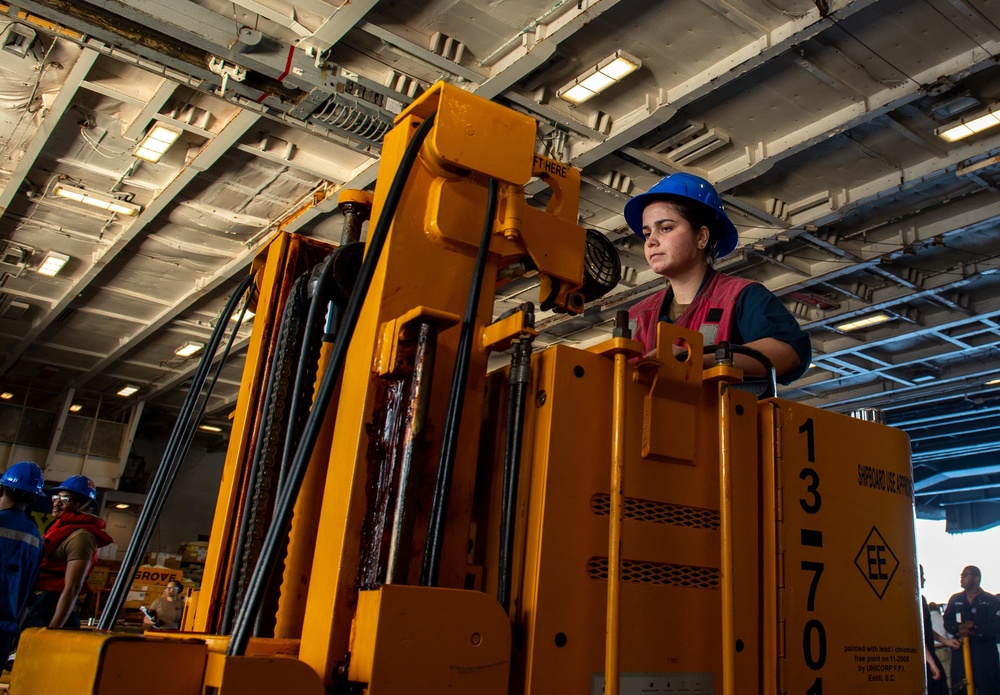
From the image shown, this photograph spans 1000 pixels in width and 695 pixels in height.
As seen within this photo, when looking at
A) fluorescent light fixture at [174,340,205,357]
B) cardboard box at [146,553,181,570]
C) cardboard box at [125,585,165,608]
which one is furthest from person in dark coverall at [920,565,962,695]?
cardboard box at [146,553,181,570]

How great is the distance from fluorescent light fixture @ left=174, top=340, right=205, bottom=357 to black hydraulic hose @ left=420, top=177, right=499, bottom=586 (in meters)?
15.0

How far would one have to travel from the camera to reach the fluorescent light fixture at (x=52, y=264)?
1231cm

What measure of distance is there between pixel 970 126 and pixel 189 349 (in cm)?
1396

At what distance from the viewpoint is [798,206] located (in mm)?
9477

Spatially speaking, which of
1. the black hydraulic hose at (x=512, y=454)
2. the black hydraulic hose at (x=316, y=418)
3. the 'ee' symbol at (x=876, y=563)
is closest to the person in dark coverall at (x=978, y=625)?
A: the 'ee' symbol at (x=876, y=563)

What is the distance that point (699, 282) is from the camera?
10.4 ft


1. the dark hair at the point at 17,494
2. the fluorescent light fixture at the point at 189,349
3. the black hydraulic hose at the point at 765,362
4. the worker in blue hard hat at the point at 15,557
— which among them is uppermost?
the fluorescent light fixture at the point at 189,349

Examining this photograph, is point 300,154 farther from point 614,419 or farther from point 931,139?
point 614,419

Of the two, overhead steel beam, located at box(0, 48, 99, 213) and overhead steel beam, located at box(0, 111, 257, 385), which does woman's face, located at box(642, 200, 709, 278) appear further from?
overhead steel beam, located at box(0, 48, 99, 213)

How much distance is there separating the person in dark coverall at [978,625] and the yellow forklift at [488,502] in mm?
8905

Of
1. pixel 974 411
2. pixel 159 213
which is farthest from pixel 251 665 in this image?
pixel 974 411

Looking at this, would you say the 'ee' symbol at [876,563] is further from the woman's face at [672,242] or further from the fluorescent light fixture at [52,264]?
the fluorescent light fixture at [52,264]

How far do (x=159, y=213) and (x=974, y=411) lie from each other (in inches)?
554

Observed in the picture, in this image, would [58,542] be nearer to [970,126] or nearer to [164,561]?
[970,126]
